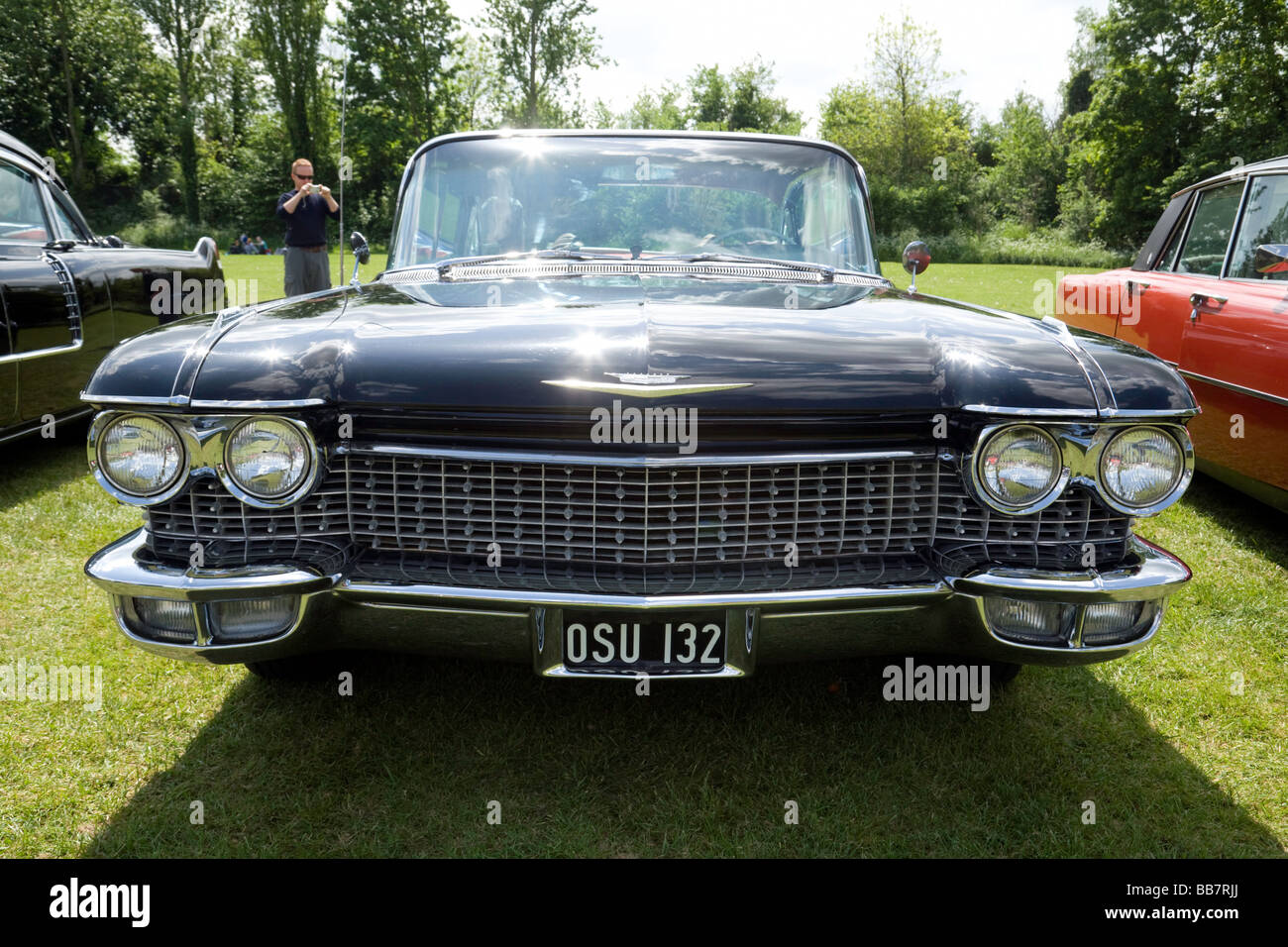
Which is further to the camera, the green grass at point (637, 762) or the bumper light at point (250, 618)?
the green grass at point (637, 762)

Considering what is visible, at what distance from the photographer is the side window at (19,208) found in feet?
15.7

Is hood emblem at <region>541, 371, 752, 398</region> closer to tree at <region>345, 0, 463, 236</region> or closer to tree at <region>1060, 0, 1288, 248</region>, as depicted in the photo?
tree at <region>1060, 0, 1288, 248</region>

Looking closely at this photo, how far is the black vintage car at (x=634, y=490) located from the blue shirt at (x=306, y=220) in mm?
7327

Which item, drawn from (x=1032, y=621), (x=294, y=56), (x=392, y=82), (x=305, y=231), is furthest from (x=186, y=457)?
(x=294, y=56)

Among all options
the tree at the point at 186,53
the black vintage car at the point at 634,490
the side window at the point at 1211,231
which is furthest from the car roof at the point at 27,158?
the tree at the point at 186,53

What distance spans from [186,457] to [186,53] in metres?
43.1

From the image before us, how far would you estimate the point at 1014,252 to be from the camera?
3244 cm

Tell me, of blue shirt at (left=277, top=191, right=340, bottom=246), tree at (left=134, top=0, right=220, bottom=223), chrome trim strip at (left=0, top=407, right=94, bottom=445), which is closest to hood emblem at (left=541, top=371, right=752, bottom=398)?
→ chrome trim strip at (left=0, top=407, right=94, bottom=445)

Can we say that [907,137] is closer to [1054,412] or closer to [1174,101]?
[1174,101]

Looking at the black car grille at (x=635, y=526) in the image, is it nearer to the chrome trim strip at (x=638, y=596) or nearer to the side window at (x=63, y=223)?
the chrome trim strip at (x=638, y=596)

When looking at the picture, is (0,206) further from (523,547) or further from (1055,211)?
(1055,211)

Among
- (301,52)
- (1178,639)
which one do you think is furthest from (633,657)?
(301,52)

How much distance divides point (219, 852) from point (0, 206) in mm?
4400
